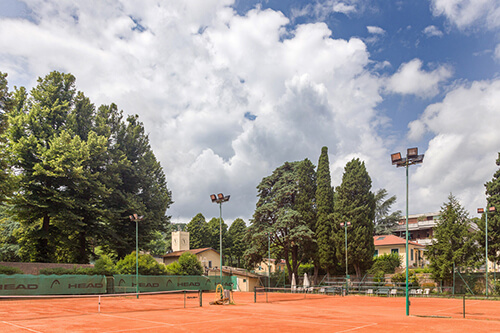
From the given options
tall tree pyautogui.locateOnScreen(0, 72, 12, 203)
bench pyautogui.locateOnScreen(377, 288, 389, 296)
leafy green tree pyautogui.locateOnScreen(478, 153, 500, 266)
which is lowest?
bench pyautogui.locateOnScreen(377, 288, 389, 296)

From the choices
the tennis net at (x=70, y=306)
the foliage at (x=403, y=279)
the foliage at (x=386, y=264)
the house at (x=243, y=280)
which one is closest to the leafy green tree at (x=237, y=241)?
the house at (x=243, y=280)

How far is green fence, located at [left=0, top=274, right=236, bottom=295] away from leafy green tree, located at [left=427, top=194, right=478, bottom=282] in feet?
70.0

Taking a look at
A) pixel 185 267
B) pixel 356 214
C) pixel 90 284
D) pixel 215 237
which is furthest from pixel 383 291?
pixel 215 237

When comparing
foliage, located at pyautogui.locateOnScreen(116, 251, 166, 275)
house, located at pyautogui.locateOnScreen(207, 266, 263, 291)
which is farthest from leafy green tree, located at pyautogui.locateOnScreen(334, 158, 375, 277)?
foliage, located at pyautogui.locateOnScreen(116, 251, 166, 275)

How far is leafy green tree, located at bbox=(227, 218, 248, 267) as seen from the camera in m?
86.6

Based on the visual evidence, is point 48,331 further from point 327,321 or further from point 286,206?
point 286,206

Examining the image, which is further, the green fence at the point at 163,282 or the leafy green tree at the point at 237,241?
the leafy green tree at the point at 237,241

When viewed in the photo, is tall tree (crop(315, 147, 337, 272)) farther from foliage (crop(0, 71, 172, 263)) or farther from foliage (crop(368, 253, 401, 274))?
foliage (crop(0, 71, 172, 263))

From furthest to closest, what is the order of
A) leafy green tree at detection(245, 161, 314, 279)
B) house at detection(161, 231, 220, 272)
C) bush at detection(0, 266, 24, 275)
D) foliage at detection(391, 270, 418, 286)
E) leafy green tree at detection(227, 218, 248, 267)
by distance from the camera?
1. leafy green tree at detection(227, 218, 248, 267)
2. house at detection(161, 231, 220, 272)
3. leafy green tree at detection(245, 161, 314, 279)
4. foliage at detection(391, 270, 418, 286)
5. bush at detection(0, 266, 24, 275)

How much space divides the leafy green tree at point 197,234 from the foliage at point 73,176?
1438 inches

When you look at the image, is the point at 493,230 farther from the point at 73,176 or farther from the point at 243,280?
the point at 73,176

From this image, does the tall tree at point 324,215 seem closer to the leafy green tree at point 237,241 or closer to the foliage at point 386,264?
the foliage at point 386,264

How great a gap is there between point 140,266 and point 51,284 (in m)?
10.2

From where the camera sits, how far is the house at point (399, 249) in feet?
192
